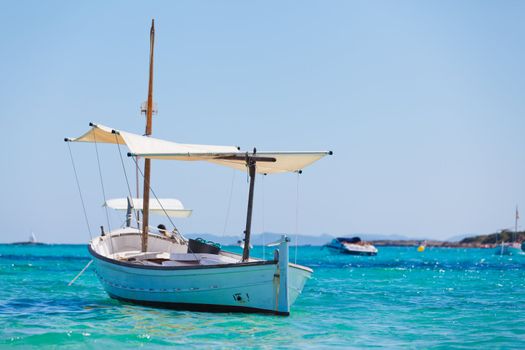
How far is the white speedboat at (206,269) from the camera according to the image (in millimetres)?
19719

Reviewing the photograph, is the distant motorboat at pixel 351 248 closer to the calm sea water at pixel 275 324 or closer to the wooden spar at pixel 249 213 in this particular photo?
the calm sea water at pixel 275 324

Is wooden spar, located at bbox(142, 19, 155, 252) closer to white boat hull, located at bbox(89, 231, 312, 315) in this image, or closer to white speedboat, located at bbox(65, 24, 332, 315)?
white speedboat, located at bbox(65, 24, 332, 315)

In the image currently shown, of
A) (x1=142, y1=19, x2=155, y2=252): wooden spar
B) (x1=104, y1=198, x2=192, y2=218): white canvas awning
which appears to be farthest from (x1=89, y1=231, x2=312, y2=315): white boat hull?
(x1=104, y1=198, x2=192, y2=218): white canvas awning

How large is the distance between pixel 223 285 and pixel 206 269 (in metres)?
0.64

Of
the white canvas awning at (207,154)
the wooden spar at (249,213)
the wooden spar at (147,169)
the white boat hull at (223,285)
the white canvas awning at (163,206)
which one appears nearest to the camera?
the white boat hull at (223,285)

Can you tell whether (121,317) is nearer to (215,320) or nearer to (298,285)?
(215,320)

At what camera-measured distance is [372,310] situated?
83.7ft

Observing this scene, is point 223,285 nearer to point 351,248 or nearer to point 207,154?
point 207,154

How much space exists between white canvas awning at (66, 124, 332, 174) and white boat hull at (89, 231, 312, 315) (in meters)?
3.05

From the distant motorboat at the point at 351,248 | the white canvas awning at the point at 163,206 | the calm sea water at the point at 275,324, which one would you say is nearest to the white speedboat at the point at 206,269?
the calm sea water at the point at 275,324

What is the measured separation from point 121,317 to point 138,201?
530 inches

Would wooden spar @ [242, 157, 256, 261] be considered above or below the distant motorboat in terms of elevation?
above

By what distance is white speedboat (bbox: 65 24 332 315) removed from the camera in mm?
19719

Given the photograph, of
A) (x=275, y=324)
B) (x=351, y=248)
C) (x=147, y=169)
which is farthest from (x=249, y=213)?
(x=351, y=248)
